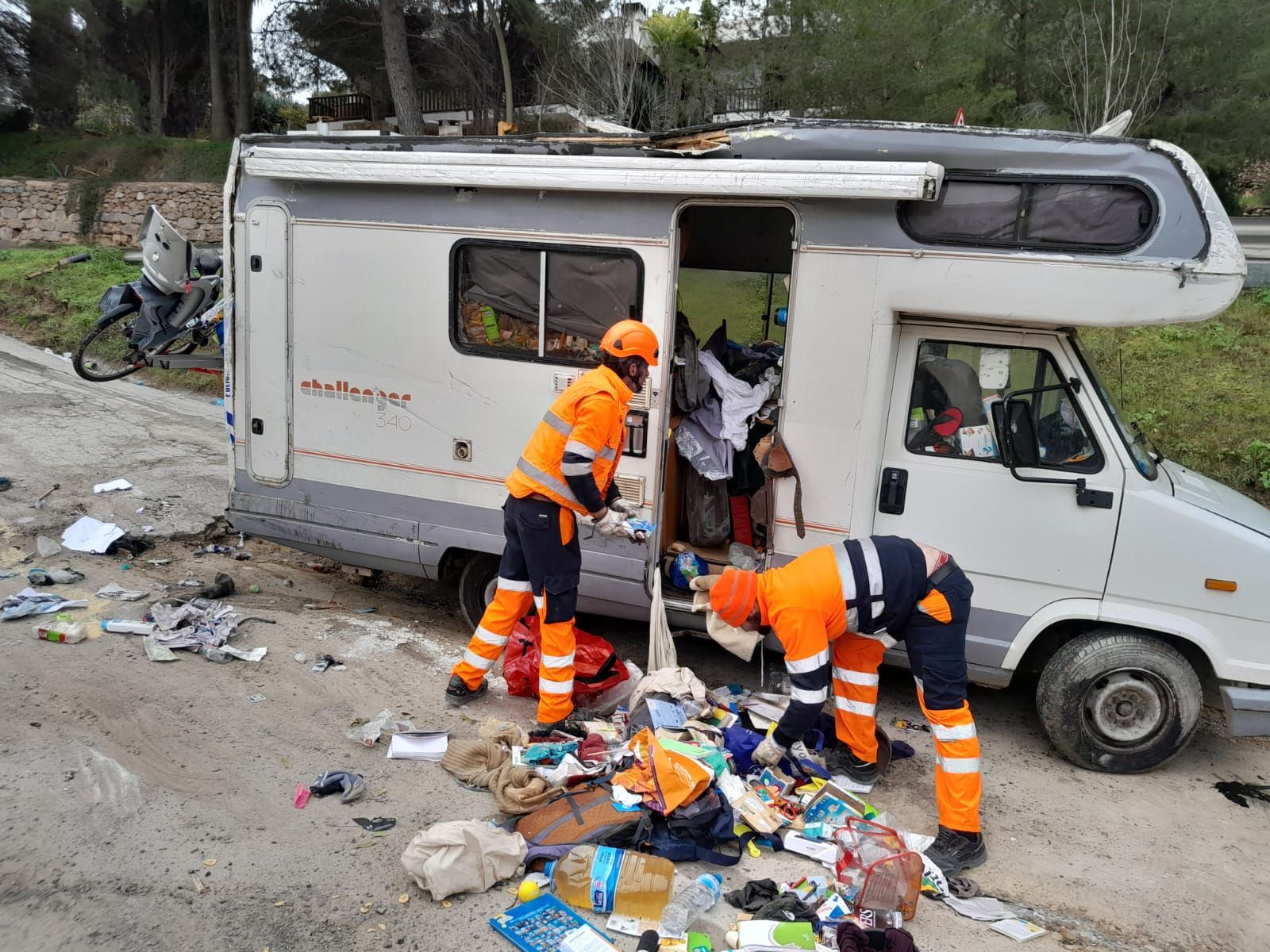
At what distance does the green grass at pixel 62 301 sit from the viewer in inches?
491

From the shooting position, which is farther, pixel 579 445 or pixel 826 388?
pixel 826 388

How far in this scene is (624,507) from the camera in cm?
516

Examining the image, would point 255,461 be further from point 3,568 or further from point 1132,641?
point 1132,641

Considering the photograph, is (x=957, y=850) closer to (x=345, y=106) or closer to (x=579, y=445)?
(x=579, y=445)

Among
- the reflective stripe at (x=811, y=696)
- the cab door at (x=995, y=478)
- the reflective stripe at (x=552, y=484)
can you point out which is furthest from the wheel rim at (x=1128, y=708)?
the reflective stripe at (x=552, y=484)

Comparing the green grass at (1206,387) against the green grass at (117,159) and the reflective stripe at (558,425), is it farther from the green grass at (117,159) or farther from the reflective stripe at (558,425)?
the green grass at (117,159)

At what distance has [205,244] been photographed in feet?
68.2

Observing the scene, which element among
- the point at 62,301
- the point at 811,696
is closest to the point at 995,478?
the point at 811,696

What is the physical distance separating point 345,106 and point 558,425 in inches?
955

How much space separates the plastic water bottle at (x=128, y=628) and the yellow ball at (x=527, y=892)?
3.10 meters

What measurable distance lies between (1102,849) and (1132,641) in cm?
105

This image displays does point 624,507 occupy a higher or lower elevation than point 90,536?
higher

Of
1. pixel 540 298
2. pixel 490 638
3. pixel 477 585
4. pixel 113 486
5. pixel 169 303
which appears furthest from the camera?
pixel 113 486

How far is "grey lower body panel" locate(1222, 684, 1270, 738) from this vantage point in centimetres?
459
